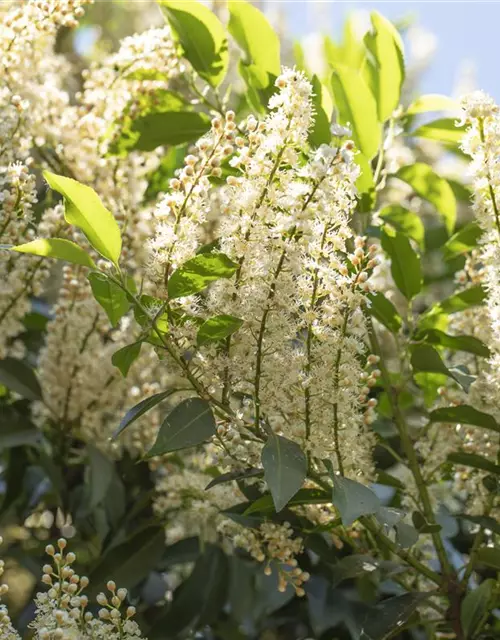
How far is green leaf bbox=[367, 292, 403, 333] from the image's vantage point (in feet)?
4.12

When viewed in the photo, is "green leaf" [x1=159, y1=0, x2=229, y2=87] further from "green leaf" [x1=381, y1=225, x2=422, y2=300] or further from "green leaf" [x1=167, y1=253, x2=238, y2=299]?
"green leaf" [x1=167, y1=253, x2=238, y2=299]

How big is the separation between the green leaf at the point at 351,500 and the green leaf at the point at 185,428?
13 centimetres

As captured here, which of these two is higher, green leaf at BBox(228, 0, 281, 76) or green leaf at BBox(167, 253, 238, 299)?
green leaf at BBox(228, 0, 281, 76)

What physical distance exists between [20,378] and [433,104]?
0.69 meters

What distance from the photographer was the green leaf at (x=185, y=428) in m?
0.92

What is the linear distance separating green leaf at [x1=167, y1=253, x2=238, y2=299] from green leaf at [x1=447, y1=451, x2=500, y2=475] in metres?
0.38

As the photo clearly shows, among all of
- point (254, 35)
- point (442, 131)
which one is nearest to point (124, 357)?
point (254, 35)

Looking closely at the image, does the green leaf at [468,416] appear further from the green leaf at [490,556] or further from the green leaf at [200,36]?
the green leaf at [200,36]

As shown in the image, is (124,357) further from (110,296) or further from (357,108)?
(357,108)

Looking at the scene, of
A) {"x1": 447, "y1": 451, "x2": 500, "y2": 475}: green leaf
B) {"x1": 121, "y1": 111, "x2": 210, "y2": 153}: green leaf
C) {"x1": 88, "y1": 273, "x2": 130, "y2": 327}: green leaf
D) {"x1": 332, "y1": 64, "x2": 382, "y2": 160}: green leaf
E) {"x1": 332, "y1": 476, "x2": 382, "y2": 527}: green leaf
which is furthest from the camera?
{"x1": 121, "y1": 111, "x2": 210, "y2": 153}: green leaf

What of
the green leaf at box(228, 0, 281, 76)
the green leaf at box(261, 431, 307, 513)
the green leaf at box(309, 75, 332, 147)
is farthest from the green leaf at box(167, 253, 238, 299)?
the green leaf at box(228, 0, 281, 76)

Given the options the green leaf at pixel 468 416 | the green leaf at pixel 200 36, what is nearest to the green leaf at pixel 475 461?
the green leaf at pixel 468 416

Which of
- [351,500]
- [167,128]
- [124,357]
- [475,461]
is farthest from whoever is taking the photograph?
[167,128]

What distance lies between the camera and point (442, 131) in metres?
1.38
